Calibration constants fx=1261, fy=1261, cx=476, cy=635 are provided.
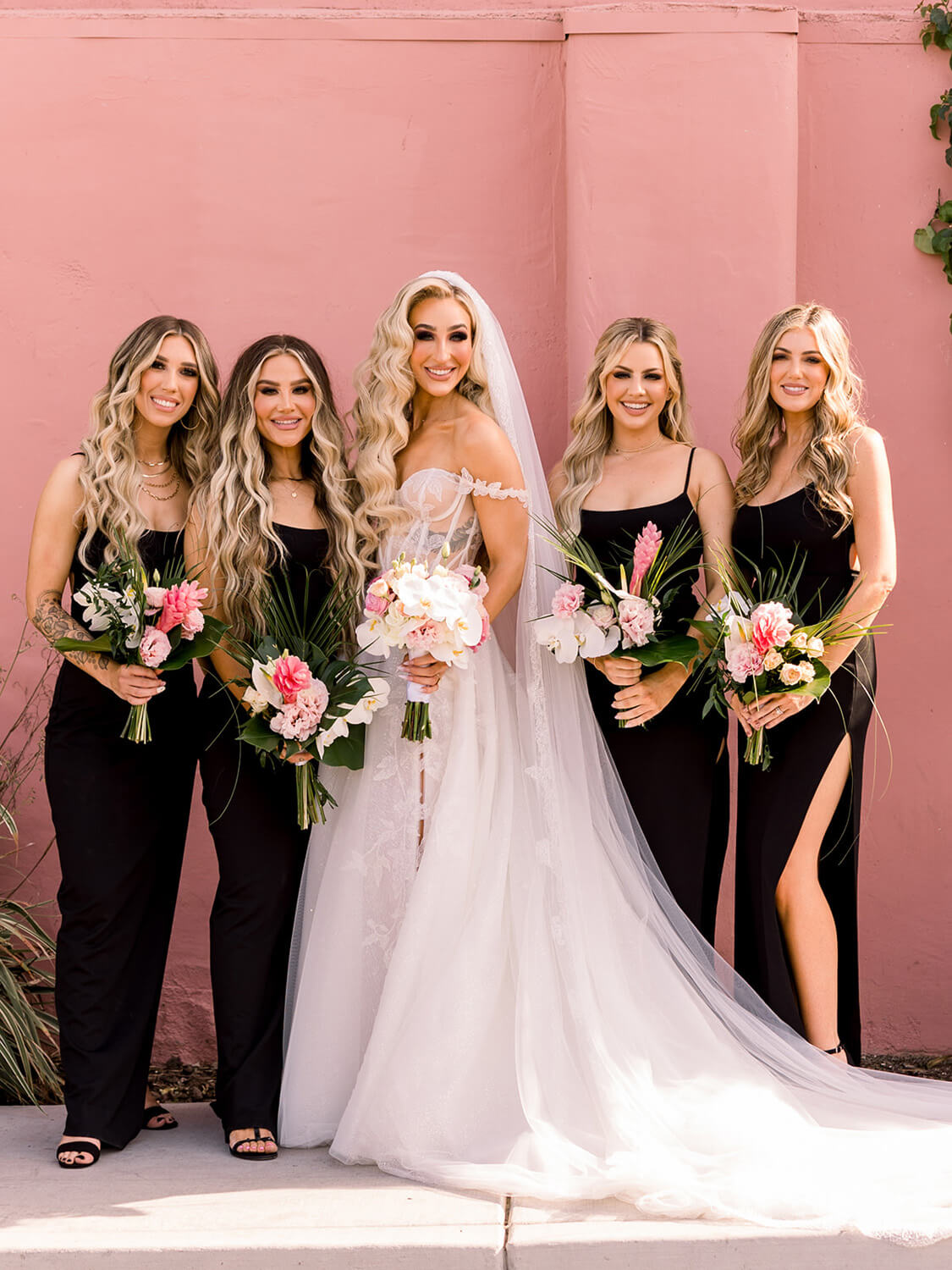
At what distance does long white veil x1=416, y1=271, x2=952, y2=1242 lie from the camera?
319cm

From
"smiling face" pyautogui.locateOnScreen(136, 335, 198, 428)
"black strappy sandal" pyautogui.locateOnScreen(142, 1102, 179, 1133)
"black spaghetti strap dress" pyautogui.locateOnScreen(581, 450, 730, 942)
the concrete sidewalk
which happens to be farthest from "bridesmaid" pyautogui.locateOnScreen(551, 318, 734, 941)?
"black strappy sandal" pyautogui.locateOnScreen(142, 1102, 179, 1133)

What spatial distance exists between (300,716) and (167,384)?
3.74 ft

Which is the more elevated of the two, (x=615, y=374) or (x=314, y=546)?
(x=615, y=374)

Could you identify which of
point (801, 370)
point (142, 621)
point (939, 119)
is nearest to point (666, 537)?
point (801, 370)

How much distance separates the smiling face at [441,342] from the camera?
13.0ft

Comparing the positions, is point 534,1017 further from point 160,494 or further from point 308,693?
point 160,494

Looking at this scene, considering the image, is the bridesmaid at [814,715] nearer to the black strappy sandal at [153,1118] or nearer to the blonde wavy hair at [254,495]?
the blonde wavy hair at [254,495]

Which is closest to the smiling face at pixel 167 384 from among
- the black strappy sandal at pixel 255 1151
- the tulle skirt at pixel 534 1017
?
the tulle skirt at pixel 534 1017

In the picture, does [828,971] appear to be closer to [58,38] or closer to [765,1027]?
[765,1027]

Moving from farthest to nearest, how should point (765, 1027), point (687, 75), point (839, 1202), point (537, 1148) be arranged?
point (687, 75), point (765, 1027), point (537, 1148), point (839, 1202)

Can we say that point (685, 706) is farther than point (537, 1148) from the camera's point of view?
Yes

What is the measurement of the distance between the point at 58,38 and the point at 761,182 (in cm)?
277

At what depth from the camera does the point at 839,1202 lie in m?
3.09

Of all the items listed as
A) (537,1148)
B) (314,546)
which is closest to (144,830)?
(314,546)
